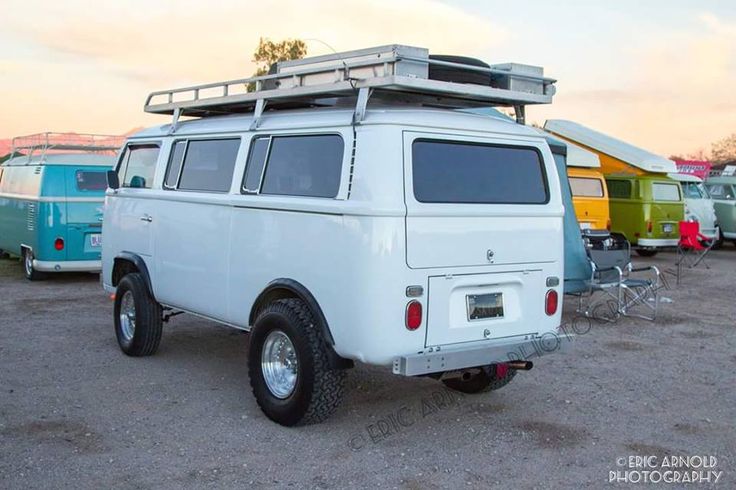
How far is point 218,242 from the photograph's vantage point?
6281 mm

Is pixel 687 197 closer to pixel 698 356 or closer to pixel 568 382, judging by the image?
pixel 698 356

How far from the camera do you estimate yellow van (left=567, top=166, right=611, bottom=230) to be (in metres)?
14.9

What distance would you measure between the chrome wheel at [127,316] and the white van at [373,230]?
1134 mm

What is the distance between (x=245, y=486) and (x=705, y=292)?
10.5 m

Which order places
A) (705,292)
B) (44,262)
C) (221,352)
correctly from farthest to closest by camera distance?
(705,292) → (44,262) → (221,352)

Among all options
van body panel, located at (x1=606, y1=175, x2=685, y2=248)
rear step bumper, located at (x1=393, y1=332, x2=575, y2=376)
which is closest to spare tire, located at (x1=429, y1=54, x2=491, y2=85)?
rear step bumper, located at (x1=393, y1=332, x2=575, y2=376)

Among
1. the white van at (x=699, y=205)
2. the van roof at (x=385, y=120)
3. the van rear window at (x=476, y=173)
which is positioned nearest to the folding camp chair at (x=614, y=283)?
the van rear window at (x=476, y=173)

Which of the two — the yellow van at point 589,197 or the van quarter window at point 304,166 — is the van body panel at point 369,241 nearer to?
the van quarter window at point 304,166

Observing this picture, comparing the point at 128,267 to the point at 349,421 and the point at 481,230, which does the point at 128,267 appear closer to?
the point at 349,421

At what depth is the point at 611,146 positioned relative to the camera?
61.3 feet

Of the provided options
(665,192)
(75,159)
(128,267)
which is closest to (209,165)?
(128,267)

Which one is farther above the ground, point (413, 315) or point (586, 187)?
point (586, 187)

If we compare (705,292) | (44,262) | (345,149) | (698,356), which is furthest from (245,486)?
(705,292)

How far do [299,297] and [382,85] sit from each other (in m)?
1.56
